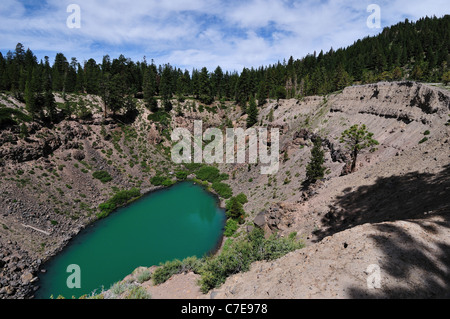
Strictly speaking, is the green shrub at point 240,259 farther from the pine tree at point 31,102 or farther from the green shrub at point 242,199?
the pine tree at point 31,102

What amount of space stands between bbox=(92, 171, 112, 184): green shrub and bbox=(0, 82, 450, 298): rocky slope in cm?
148

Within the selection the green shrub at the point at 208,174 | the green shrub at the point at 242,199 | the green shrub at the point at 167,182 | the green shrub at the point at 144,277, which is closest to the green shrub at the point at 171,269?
the green shrub at the point at 144,277

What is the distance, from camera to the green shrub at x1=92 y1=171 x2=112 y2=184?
49.2 meters

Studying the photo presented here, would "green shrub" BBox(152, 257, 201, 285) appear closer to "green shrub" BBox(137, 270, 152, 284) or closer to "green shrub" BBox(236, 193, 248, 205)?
"green shrub" BBox(137, 270, 152, 284)

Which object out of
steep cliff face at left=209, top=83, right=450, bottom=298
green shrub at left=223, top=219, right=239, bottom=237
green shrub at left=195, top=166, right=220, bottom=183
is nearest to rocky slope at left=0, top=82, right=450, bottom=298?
steep cliff face at left=209, top=83, right=450, bottom=298

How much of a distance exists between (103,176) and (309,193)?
147 feet

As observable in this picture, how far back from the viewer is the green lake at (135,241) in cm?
2756

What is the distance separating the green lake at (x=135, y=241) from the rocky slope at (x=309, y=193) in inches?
102

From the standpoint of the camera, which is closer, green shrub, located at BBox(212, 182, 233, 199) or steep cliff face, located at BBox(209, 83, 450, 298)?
steep cliff face, located at BBox(209, 83, 450, 298)

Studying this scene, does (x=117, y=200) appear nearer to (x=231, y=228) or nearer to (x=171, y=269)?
(x=231, y=228)

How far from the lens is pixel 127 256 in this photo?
3162cm

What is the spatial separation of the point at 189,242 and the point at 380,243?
29.9 metres

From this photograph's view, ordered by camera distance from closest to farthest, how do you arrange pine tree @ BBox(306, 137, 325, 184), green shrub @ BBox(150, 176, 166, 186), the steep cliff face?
the steep cliff face, pine tree @ BBox(306, 137, 325, 184), green shrub @ BBox(150, 176, 166, 186)
